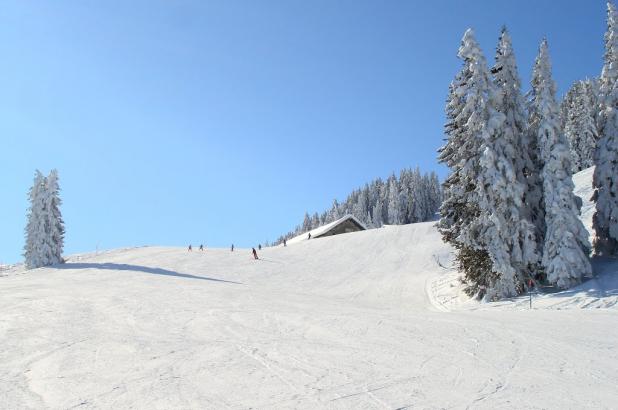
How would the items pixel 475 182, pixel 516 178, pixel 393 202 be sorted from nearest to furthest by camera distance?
pixel 475 182 < pixel 516 178 < pixel 393 202

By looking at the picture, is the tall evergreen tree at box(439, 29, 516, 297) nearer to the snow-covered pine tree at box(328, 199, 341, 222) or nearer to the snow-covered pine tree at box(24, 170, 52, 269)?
the snow-covered pine tree at box(24, 170, 52, 269)

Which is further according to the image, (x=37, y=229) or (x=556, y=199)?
(x=37, y=229)

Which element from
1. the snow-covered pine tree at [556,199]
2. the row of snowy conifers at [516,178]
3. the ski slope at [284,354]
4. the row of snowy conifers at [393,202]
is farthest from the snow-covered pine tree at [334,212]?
the ski slope at [284,354]

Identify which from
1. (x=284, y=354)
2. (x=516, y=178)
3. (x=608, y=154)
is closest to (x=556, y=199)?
(x=516, y=178)

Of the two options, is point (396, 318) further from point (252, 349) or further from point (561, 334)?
point (252, 349)

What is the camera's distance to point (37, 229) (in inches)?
1800

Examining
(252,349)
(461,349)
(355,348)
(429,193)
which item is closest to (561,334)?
(461,349)

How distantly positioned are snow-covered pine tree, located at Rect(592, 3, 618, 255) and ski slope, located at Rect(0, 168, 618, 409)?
669 cm

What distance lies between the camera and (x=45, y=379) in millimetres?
7895

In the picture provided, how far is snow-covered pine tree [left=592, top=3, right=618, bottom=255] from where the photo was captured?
25.9 meters

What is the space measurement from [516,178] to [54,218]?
44.1m

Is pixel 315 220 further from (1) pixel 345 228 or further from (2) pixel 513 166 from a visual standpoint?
(2) pixel 513 166

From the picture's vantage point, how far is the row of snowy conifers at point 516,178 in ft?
76.7

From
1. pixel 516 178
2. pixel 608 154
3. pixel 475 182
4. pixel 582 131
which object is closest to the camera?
pixel 475 182
